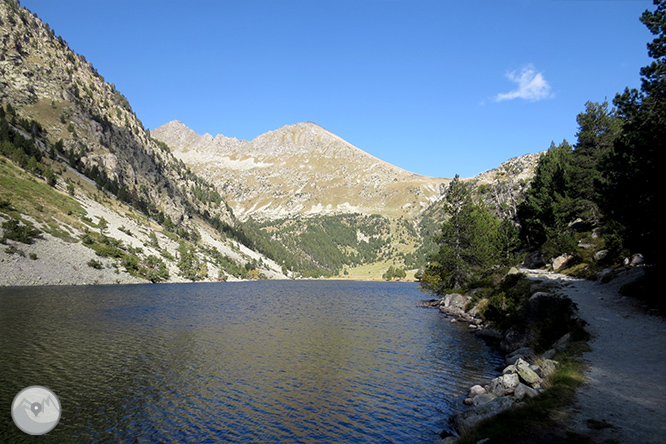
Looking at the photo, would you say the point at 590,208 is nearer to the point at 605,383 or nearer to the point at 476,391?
the point at 476,391

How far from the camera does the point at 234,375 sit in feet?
91.1

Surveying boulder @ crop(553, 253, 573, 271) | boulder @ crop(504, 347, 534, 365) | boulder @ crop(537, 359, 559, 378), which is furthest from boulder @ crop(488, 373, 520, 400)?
boulder @ crop(553, 253, 573, 271)

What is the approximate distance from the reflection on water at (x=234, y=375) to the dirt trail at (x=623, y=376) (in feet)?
26.6

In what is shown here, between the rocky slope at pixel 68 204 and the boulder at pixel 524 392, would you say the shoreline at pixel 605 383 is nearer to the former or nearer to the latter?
the boulder at pixel 524 392

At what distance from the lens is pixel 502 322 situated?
40.0 metres

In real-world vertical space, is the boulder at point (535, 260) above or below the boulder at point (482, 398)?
above

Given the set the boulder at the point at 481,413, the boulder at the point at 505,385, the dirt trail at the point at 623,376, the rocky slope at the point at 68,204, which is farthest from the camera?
the rocky slope at the point at 68,204

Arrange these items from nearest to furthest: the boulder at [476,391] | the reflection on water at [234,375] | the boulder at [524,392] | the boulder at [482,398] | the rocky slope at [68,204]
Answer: the boulder at [524,392], the reflection on water at [234,375], the boulder at [482,398], the boulder at [476,391], the rocky slope at [68,204]

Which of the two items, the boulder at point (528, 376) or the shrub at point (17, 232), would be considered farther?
the shrub at point (17, 232)

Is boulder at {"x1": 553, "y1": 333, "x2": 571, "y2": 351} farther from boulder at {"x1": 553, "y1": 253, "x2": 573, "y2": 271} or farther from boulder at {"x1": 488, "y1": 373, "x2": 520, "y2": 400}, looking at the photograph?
boulder at {"x1": 553, "y1": 253, "x2": 573, "y2": 271}

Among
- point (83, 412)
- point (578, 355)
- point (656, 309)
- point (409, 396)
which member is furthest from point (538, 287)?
point (83, 412)

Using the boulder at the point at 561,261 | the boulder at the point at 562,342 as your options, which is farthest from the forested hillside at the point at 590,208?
the boulder at the point at 562,342

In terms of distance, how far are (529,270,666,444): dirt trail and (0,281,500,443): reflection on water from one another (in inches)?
320

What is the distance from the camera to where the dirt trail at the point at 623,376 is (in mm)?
11625
